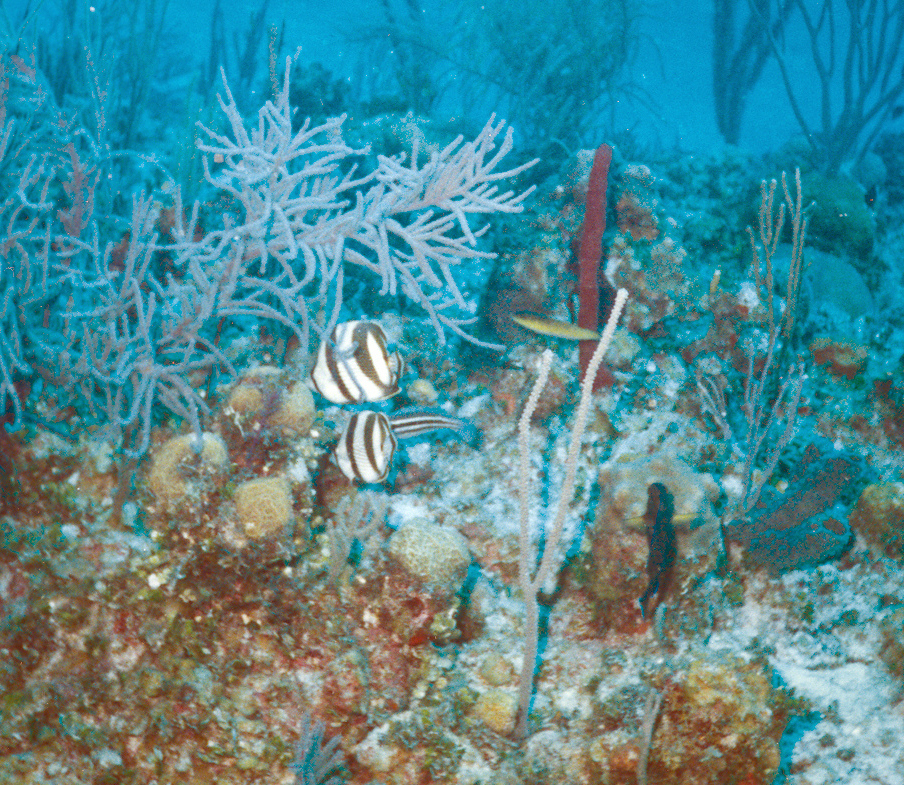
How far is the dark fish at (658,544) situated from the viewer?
2812 mm

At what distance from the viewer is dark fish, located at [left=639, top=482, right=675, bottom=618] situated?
9.23ft

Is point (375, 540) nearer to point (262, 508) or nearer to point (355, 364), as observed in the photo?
point (262, 508)

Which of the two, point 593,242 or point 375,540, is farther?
point 593,242

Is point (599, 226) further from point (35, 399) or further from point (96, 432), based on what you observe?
point (35, 399)

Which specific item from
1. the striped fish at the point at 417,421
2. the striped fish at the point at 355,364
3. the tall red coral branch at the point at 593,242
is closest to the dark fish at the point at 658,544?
the striped fish at the point at 417,421

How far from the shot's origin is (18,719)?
222cm

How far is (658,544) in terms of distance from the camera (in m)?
2.81

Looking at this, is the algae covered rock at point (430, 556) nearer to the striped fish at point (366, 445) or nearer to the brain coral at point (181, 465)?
the striped fish at point (366, 445)

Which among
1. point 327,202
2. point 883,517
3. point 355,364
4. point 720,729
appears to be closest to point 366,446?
point 355,364

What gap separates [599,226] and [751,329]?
2120 mm

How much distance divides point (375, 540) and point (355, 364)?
102 cm

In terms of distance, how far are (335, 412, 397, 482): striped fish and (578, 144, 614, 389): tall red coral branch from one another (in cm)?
206

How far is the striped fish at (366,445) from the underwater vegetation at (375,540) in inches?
0.5

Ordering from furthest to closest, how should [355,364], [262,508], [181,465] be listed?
[181,465], [262,508], [355,364]
